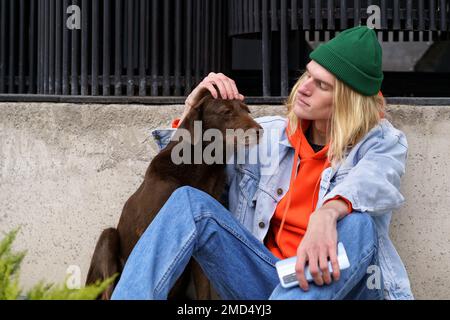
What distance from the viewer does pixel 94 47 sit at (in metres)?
4.77

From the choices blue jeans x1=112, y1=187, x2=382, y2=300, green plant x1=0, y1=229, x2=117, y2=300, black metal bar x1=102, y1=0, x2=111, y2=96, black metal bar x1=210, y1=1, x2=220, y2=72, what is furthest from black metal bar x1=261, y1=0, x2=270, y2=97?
green plant x1=0, y1=229, x2=117, y2=300

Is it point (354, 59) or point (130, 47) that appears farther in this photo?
point (130, 47)

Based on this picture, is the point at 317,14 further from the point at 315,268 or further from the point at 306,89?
the point at 315,268

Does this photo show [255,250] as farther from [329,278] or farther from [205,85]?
Result: [205,85]

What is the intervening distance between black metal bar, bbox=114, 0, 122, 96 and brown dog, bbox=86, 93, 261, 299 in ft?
3.42

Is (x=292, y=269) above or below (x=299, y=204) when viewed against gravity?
below

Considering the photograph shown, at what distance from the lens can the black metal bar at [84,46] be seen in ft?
15.6

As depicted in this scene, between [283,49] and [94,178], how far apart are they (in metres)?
1.24

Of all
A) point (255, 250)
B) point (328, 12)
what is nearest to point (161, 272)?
point (255, 250)

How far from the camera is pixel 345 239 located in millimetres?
3121

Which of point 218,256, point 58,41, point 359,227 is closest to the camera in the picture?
point 359,227

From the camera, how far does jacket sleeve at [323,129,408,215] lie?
3248 millimetres

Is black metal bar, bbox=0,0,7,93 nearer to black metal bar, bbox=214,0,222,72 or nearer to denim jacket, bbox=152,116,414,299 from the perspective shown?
black metal bar, bbox=214,0,222,72

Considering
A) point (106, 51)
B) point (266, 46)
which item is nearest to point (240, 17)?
point (266, 46)
